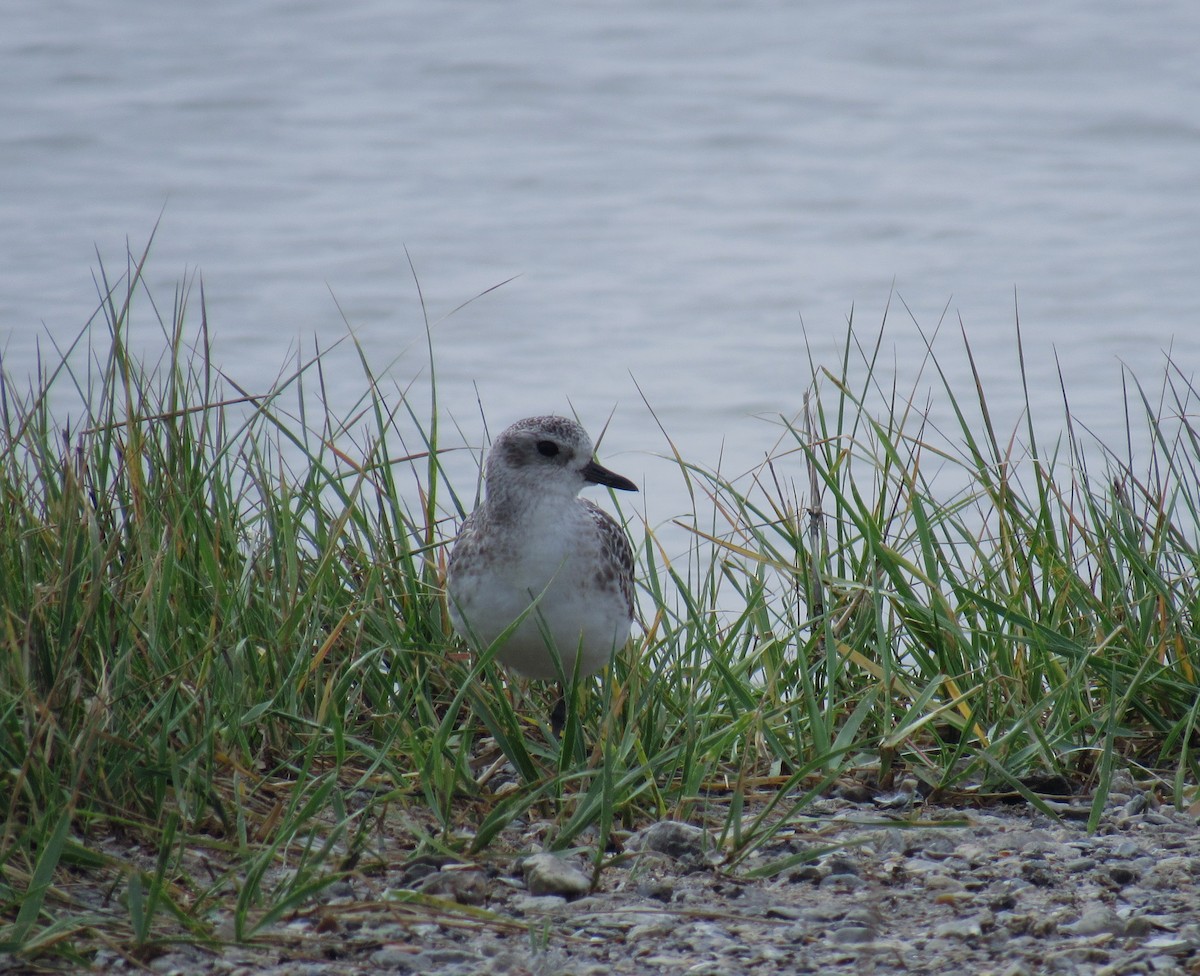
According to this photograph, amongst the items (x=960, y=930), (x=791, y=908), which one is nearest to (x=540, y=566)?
(x=791, y=908)

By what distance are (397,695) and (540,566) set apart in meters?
0.55

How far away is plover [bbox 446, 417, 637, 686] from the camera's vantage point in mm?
4816

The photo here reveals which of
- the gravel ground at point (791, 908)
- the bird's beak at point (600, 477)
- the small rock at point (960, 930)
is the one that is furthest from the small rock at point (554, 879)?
the bird's beak at point (600, 477)

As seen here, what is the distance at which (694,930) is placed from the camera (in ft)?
12.0

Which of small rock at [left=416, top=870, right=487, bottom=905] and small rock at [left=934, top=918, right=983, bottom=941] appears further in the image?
small rock at [left=416, top=870, right=487, bottom=905]

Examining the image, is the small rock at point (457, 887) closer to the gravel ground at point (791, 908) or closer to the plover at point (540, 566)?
the gravel ground at point (791, 908)

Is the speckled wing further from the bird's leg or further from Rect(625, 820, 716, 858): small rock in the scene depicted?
Rect(625, 820, 716, 858): small rock

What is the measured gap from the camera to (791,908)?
376 cm

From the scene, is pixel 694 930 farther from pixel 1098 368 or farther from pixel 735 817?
pixel 1098 368

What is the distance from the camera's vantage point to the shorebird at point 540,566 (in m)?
4.82

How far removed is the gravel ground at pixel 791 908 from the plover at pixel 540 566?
2.54ft

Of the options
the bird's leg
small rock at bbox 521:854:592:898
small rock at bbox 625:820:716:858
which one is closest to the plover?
the bird's leg

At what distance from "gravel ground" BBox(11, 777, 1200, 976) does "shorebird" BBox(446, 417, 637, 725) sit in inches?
30.4

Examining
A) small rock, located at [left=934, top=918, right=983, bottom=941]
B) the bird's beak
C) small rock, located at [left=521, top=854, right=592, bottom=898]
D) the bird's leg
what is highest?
the bird's beak
